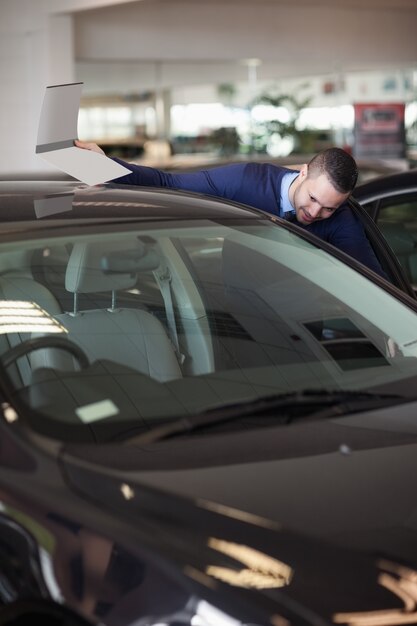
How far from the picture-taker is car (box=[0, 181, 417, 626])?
1.92 meters

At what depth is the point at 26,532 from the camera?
2.07m

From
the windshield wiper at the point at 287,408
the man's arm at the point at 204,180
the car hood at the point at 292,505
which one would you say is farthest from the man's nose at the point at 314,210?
the car hood at the point at 292,505

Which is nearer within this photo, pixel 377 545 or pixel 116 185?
pixel 377 545

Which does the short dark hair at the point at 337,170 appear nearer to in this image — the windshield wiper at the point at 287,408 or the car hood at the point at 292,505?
the windshield wiper at the point at 287,408

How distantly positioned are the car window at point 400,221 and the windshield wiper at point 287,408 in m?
2.56

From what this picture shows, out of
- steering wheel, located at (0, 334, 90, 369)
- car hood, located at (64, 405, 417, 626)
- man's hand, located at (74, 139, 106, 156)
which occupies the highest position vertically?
man's hand, located at (74, 139, 106, 156)

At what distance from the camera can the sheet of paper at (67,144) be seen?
10.8 feet

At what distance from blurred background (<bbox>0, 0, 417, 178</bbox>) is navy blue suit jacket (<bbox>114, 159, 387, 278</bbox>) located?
9.60 m

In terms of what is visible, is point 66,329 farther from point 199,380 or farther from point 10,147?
point 10,147

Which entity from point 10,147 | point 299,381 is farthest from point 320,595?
point 10,147

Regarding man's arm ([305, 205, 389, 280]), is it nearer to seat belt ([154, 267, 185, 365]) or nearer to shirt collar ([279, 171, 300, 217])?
shirt collar ([279, 171, 300, 217])

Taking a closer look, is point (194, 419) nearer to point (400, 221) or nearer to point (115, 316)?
point (115, 316)

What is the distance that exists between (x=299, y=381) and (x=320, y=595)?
93cm

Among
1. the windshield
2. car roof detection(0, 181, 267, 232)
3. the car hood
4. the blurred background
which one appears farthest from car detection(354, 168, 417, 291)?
the blurred background
